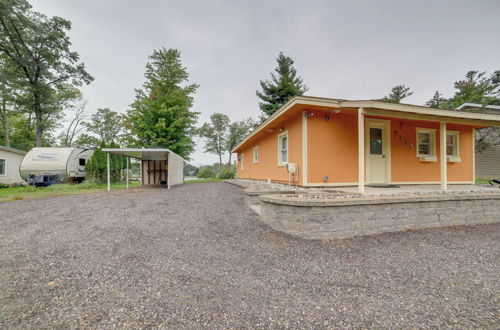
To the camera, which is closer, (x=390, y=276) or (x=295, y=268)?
(x=390, y=276)

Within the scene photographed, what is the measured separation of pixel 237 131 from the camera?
30.1m

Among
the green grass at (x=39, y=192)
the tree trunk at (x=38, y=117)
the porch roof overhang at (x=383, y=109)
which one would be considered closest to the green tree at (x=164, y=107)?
the green grass at (x=39, y=192)

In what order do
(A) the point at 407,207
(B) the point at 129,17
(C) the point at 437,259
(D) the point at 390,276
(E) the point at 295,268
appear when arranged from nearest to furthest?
1. (D) the point at 390,276
2. (E) the point at 295,268
3. (C) the point at 437,259
4. (A) the point at 407,207
5. (B) the point at 129,17

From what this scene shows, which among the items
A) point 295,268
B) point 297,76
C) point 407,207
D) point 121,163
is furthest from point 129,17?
point 297,76

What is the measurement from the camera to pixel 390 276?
200cm

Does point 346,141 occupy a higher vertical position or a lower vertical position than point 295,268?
higher

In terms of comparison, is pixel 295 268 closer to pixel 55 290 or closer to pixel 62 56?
pixel 55 290

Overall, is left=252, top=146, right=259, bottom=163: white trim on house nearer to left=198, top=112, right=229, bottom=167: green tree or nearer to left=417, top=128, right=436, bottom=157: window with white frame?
left=417, top=128, right=436, bottom=157: window with white frame

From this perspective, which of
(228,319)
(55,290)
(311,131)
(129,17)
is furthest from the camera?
(129,17)

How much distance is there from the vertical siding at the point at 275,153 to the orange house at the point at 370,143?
0.03m

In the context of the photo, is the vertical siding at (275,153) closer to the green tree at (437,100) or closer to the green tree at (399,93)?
the green tree at (399,93)

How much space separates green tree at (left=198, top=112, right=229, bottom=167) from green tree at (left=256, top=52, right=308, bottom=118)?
1252 cm

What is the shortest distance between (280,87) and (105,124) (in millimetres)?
24337

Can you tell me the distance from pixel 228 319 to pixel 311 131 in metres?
4.66
